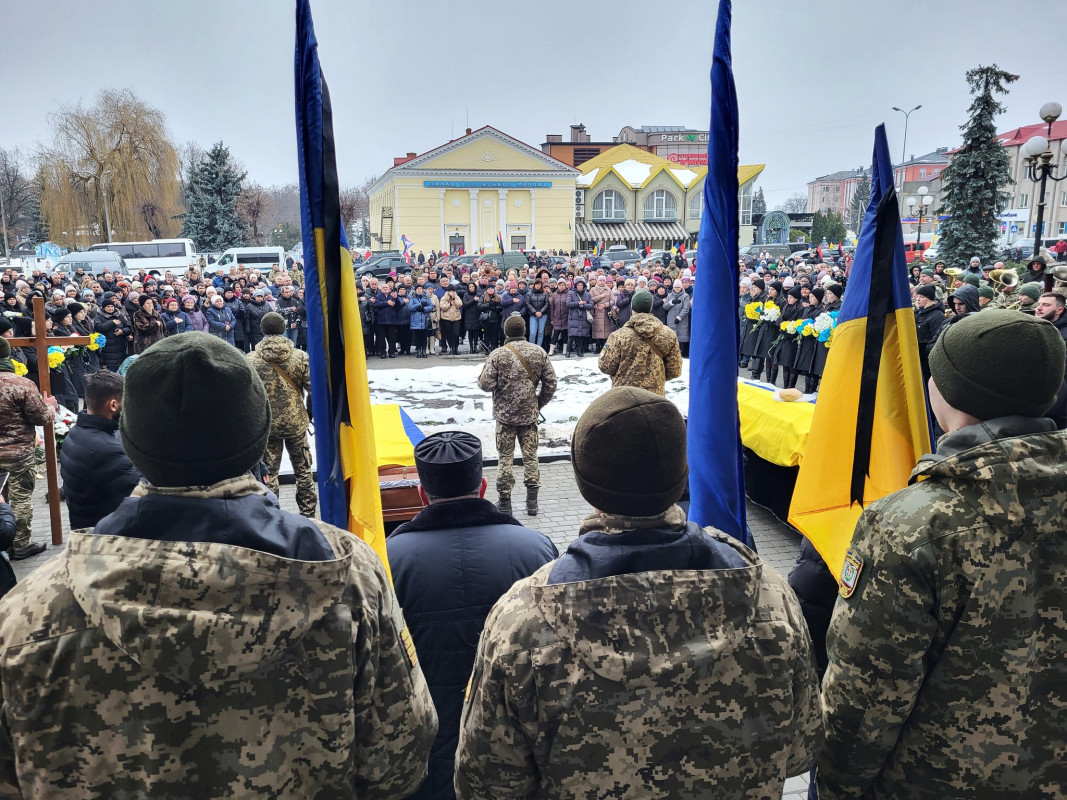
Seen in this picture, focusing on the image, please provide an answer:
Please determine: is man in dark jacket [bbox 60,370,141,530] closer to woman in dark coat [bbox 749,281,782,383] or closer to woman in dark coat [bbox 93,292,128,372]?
woman in dark coat [bbox 93,292,128,372]

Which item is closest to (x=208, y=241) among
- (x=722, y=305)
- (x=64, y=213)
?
(x=64, y=213)

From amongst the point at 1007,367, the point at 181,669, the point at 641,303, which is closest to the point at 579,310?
the point at 641,303

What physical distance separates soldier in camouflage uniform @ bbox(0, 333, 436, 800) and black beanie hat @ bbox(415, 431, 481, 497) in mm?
1360

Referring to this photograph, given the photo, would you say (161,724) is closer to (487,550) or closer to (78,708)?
(78,708)

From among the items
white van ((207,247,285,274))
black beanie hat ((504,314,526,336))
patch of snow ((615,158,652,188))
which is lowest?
black beanie hat ((504,314,526,336))

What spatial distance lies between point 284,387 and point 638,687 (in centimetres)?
585

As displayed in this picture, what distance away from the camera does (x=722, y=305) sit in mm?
3340

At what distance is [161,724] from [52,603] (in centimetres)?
32

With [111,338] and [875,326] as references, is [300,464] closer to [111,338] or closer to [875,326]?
[875,326]

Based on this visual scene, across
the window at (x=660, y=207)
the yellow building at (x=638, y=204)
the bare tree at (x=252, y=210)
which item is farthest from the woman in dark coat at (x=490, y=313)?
the bare tree at (x=252, y=210)

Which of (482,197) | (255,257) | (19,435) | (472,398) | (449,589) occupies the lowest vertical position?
(472,398)

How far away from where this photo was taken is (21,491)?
20.5 feet

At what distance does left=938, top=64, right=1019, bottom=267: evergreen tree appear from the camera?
2723cm

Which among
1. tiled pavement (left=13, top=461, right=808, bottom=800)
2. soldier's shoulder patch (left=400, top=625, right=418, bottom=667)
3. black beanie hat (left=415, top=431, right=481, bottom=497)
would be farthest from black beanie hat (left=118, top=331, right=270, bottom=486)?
tiled pavement (left=13, top=461, right=808, bottom=800)
